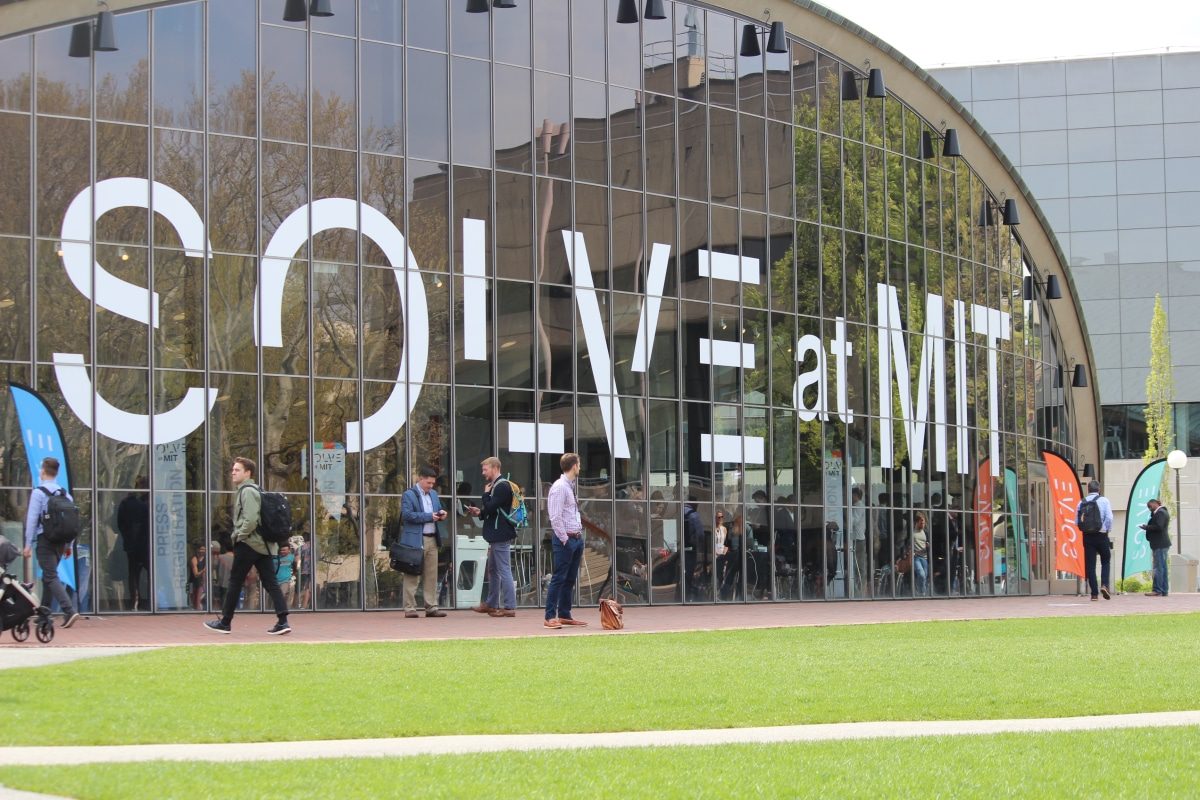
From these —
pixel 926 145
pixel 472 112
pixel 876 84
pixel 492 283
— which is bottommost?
pixel 492 283

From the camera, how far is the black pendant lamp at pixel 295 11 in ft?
78.4

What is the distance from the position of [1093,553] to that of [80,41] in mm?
17201

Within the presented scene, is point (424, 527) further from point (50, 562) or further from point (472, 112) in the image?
point (472, 112)

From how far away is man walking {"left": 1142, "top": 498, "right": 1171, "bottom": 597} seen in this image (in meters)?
30.3

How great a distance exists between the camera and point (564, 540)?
61.6 feet

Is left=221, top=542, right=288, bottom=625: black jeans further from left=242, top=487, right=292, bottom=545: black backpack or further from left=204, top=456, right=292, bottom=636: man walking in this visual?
left=242, top=487, right=292, bottom=545: black backpack

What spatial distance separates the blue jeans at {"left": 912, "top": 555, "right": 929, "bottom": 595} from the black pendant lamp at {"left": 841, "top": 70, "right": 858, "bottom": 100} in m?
9.04

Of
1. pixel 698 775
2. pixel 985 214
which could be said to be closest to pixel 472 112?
pixel 985 214

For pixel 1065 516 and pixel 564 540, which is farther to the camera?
pixel 1065 516

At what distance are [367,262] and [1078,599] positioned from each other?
46.3 feet

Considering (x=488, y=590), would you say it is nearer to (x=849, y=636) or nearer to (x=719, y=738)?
(x=849, y=636)

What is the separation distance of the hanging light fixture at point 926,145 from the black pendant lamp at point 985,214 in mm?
2530

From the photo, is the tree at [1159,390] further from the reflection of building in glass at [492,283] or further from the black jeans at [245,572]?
the black jeans at [245,572]

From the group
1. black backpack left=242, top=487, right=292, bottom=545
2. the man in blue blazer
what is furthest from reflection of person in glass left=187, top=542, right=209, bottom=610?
black backpack left=242, top=487, right=292, bottom=545
